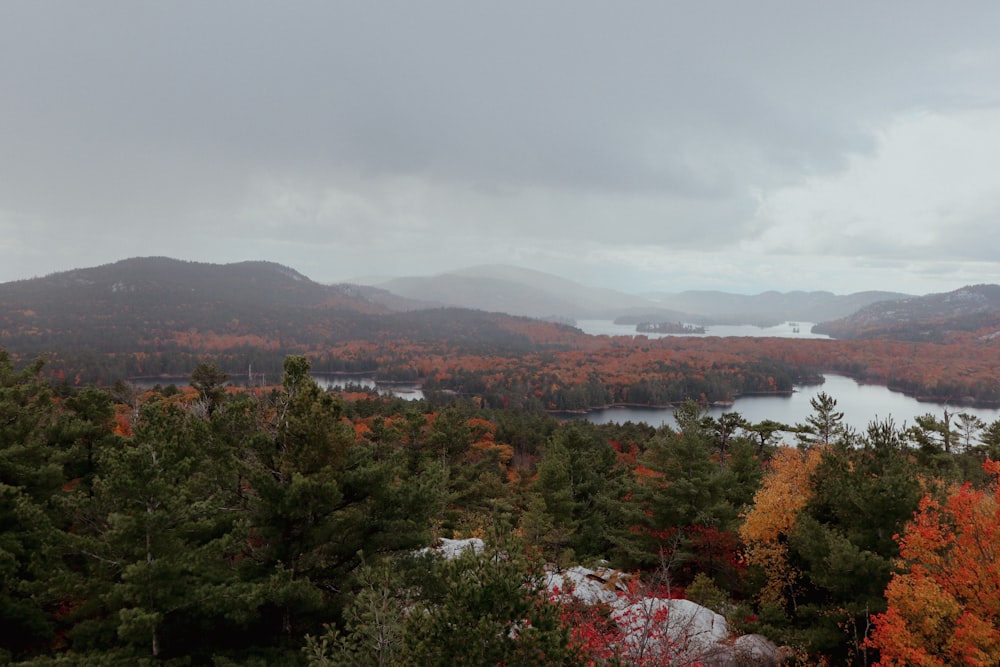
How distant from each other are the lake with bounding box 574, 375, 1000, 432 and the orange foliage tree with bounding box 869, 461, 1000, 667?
88579 millimetres

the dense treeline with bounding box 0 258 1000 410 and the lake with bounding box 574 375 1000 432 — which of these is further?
the dense treeline with bounding box 0 258 1000 410

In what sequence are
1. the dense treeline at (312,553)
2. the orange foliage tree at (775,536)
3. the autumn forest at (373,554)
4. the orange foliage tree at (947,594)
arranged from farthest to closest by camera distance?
the orange foliage tree at (775,536)
the orange foliage tree at (947,594)
the autumn forest at (373,554)
the dense treeline at (312,553)

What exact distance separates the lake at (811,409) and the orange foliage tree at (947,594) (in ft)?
291

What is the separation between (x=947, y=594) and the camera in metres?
11.8

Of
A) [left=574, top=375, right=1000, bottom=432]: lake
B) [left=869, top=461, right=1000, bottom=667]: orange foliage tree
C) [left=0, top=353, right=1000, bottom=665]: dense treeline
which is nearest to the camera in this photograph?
[left=0, top=353, right=1000, bottom=665]: dense treeline

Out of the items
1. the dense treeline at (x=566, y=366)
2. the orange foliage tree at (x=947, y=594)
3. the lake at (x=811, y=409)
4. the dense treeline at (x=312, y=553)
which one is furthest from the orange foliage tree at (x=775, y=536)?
the dense treeline at (x=566, y=366)

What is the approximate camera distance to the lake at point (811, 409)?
105m

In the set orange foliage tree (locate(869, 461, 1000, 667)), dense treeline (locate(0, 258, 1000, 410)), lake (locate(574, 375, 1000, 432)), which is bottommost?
lake (locate(574, 375, 1000, 432))

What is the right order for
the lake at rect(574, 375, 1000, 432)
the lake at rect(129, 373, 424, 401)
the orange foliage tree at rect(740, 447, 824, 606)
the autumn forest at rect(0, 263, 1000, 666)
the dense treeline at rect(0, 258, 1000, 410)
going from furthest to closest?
the lake at rect(129, 373, 424, 401) → the dense treeline at rect(0, 258, 1000, 410) → the lake at rect(574, 375, 1000, 432) → the orange foliage tree at rect(740, 447, 824, 606) → the autumn forest at rect(0, 263, 1000, 666)

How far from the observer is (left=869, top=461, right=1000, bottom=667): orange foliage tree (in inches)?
447

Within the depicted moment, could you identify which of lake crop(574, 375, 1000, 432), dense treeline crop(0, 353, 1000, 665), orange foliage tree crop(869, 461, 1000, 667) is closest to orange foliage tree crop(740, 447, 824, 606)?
dense treeline crop(0, 353, 1000, 665)

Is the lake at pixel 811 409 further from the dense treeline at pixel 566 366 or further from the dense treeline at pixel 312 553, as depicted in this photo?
the dense treeline at pixel 312 553

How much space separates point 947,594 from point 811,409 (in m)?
120

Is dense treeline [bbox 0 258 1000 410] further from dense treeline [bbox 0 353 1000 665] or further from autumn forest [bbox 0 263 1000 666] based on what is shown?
dense treeline [bbox 0 353 1000 665]
